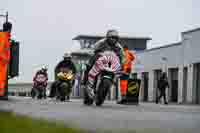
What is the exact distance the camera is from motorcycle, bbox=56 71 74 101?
76.2 feet

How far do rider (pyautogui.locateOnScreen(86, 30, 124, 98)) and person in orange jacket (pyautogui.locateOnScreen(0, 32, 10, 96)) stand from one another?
3.67 meters

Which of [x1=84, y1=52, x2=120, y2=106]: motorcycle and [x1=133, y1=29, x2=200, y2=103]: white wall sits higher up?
[x1=133, y1=29, x2=200, y2=103]: white wall

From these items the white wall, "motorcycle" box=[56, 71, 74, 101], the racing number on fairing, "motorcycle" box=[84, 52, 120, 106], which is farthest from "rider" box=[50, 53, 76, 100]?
the white wall

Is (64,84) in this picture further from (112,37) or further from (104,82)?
(104,82)

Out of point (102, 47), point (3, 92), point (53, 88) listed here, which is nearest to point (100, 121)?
point (102, 47)

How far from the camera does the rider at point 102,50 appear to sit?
16500 mm

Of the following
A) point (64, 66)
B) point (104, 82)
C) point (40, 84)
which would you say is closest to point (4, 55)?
point (64, 66)

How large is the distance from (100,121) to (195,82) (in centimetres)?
4411

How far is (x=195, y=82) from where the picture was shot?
5272 centimetres

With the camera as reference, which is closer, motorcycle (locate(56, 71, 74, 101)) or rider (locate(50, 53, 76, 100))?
motorcycle (locate(56, 71, 74, 101))

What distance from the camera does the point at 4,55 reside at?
19.8 meters

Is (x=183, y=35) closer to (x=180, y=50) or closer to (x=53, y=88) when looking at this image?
(x=180, y=50)

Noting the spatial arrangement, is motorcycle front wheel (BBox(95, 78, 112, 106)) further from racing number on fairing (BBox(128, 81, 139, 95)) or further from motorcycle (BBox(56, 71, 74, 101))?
motorcycle (BBox(56, 71, 74, 101))

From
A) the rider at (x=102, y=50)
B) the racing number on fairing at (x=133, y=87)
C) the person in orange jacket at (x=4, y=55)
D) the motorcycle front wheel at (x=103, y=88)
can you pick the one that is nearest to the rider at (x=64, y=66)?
the racing number on fairing at (x=133, y=87)
